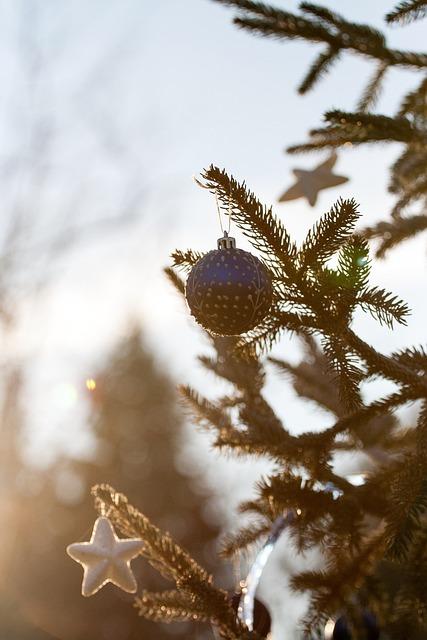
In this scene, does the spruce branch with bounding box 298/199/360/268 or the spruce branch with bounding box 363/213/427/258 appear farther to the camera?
the spruce branch with bounding box 363/213/427/258

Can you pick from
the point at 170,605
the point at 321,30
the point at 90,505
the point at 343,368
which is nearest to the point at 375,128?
the point at 321,30

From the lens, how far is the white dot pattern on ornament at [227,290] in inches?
56.3

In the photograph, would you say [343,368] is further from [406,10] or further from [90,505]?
[90,505]

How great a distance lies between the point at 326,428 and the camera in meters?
1.89

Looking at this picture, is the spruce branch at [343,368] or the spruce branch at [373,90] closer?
the spruce branch at [343,368]

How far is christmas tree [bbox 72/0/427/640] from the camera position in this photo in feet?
4.86

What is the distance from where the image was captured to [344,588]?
1.57 m

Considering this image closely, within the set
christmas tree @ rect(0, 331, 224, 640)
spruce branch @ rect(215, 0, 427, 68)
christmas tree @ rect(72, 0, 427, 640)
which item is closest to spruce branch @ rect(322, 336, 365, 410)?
christmas tree @ rect(72, 0, 427, 640)

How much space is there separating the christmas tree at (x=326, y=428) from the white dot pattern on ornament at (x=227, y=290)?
1 centimetres

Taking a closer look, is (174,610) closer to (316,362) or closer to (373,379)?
(373,379)

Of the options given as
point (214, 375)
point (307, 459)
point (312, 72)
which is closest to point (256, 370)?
point (214, 375)


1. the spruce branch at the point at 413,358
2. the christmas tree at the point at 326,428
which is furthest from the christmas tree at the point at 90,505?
the spruce branch at the point at 413,358

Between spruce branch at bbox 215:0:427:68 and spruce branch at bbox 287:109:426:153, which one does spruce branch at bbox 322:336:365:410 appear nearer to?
spruce branch at bbox 287:109:426:153

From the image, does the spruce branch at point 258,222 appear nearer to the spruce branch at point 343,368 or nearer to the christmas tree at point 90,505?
the spruce branch at point 343,368
